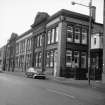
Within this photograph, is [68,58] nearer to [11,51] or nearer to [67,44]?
[67,44]

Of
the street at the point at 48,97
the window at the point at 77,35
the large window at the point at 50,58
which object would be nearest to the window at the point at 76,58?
the window at the point at 77,35

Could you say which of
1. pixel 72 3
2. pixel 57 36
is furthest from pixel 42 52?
pixel 72 3

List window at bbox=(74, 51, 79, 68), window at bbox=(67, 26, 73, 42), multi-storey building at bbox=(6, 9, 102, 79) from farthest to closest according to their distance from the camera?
window at bbox=(74, 51, 79, 68) < window at bbox=(67, 26, 73, 42) < multi-storey building at bbox=(6, 9, 102, 79)

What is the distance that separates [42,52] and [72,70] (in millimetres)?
Answer: 8840

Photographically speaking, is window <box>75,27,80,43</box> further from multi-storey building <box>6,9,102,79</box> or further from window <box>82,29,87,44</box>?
window <box>82,29,87,44</box>

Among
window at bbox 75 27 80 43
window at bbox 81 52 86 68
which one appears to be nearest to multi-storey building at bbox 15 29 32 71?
window at bbox 81 52 86 68

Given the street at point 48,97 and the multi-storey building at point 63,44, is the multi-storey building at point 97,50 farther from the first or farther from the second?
the street at point 48,97

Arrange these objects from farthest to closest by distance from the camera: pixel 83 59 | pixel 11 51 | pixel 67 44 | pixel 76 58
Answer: pixel 11 51
pixel 83 59
pixel 76 58
pixel 67 44

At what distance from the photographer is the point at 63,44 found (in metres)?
30.9

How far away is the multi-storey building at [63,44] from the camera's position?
100 feet

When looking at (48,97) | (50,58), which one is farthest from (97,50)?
(48,97)

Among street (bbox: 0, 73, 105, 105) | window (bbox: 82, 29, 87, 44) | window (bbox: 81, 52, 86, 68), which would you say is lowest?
street (bbox: 0, 73, 105, 105)

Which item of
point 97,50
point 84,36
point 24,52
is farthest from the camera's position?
point 24,52

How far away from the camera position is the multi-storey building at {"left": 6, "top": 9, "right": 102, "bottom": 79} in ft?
100
